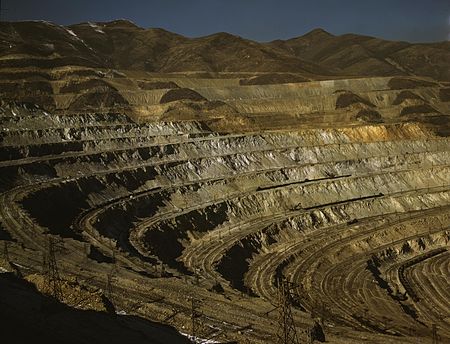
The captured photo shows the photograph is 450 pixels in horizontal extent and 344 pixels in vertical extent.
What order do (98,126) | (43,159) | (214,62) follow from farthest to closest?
(214,62), (98,126), (43,159)

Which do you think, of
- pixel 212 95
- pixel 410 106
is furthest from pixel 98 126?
pixel 410 106

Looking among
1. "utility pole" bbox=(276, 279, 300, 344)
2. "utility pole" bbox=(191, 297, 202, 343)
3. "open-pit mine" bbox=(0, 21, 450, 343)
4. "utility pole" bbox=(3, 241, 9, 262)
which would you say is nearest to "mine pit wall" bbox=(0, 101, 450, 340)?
"open-pit mine" bbox=(0, 21, 450, 343)

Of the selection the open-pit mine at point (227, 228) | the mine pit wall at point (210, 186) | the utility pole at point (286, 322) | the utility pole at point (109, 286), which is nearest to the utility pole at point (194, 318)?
the open-pit mine at point (227, 228)

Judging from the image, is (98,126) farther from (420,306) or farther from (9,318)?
(9,318)

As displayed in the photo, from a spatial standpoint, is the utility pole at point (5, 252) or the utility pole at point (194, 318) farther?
the utility pole at point (5, 252)

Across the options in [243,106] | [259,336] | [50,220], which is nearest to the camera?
[259,336]

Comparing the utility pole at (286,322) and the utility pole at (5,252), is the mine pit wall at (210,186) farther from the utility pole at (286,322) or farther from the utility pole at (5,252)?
the utility pole at (286,322)

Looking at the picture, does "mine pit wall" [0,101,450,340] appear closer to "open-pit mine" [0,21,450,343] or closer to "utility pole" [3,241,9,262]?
"open-pit mine" [0,21,450,343]

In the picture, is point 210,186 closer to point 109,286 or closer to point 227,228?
point 227,228
